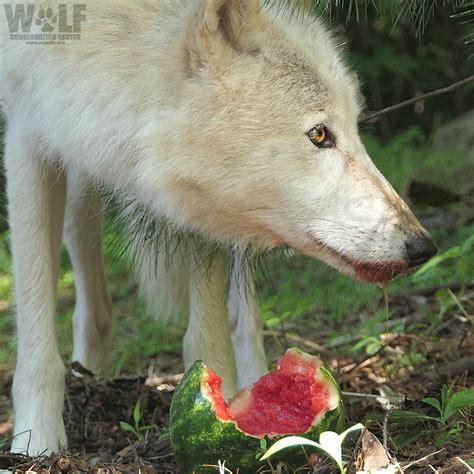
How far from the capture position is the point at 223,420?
310cm

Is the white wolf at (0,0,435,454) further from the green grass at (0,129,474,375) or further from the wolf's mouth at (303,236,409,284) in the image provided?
the green grass at (0,129,474,375)

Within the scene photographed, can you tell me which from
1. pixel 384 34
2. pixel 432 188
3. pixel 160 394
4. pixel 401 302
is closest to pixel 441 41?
pixel 384 34

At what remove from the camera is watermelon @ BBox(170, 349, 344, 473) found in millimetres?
3098

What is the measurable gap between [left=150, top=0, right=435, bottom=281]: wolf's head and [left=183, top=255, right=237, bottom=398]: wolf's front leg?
36.7 inches

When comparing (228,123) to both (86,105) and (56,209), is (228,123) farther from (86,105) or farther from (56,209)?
(56,209)

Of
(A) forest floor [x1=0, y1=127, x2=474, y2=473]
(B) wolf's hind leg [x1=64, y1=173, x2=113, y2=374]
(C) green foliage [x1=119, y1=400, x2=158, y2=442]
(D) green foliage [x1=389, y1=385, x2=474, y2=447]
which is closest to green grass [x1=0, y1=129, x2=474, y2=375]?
(A) forest floor [x1=0, y1=127, x2=474, y2=473]

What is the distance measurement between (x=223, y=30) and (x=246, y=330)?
69.1 inches

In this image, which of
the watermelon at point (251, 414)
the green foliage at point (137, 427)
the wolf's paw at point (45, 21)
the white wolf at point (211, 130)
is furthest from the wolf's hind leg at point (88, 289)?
the watermelon at point (251, 414)

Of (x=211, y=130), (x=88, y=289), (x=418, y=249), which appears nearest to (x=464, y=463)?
(x=418, y=249)

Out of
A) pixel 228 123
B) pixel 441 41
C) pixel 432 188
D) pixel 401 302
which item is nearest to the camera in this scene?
pixel 228 123

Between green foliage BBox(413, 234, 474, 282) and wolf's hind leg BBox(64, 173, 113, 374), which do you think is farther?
wolf's hind leg BBox(64, 173, 113, 374)

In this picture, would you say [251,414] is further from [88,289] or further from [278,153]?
[88,289]

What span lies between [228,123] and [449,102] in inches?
243

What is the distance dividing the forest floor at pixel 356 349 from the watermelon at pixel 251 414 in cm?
14
